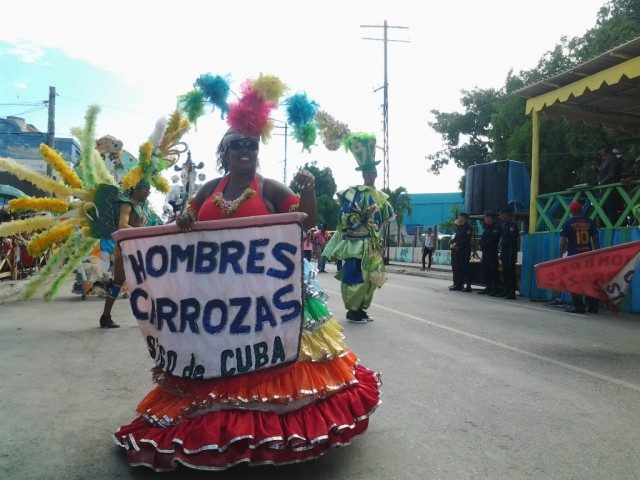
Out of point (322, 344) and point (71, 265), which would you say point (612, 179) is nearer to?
point (322, 344)

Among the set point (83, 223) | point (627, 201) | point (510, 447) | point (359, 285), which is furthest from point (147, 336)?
point (627, 201)

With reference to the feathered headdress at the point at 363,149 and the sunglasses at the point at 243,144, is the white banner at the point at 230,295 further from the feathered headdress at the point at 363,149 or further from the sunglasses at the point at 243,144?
the feathered headdress at the point at 363,149

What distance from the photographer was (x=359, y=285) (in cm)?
823

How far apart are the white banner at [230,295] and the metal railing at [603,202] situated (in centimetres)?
956

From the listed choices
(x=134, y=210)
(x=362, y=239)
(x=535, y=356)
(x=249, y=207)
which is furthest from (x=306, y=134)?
(x=362, y=239)

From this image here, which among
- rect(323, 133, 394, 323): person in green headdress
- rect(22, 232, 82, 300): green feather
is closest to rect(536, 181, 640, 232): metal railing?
rect(323, 133, 394, 323): person in green headdress

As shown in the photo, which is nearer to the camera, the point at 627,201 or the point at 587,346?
the point at 587,346

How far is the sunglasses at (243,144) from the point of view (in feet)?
12.0

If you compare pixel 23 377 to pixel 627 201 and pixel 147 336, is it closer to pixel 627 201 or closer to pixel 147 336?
pixel 147 336

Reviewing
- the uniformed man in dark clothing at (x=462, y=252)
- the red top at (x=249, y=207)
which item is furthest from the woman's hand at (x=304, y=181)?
the uniformed man in dark clothing at (x=462, y=252)

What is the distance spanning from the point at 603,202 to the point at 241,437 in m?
11.0

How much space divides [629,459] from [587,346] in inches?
153

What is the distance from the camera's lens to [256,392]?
10.0 feet

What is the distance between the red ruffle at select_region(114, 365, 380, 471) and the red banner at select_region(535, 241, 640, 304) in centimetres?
452
